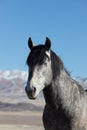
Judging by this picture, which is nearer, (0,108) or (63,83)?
(63,83)

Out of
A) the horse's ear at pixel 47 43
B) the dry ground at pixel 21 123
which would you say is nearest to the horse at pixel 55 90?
the horse's ear at pixel 47 43

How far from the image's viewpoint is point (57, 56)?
22.8 ft

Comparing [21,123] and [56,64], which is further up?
[21,123]

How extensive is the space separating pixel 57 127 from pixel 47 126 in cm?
18

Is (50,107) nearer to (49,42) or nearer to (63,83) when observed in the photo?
(63,83)

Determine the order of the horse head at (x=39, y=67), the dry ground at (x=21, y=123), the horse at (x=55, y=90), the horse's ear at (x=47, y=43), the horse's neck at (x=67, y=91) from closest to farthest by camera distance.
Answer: the horse head at (x=39, y=67) < the horse at (x=55, y=90) < the horse's ear at (x=47, y=43) < the horse's neck at (x=67, y=91) < the dry ground at (x=21, y=123)

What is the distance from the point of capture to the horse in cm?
656

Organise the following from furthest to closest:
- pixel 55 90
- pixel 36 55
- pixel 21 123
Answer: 1. pixel 21 123
2. pixel 55 90
3. pixel 36 55

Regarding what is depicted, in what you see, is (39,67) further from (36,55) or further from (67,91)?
(67,91)

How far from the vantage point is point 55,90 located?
6793mm

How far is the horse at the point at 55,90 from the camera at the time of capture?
6.56m

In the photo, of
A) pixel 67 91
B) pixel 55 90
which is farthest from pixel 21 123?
pixel 55 90

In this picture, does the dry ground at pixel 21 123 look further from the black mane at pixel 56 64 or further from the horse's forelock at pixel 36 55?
the horse's forelock at pixel 36 55

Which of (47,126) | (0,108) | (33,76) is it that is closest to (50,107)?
(47,126)
